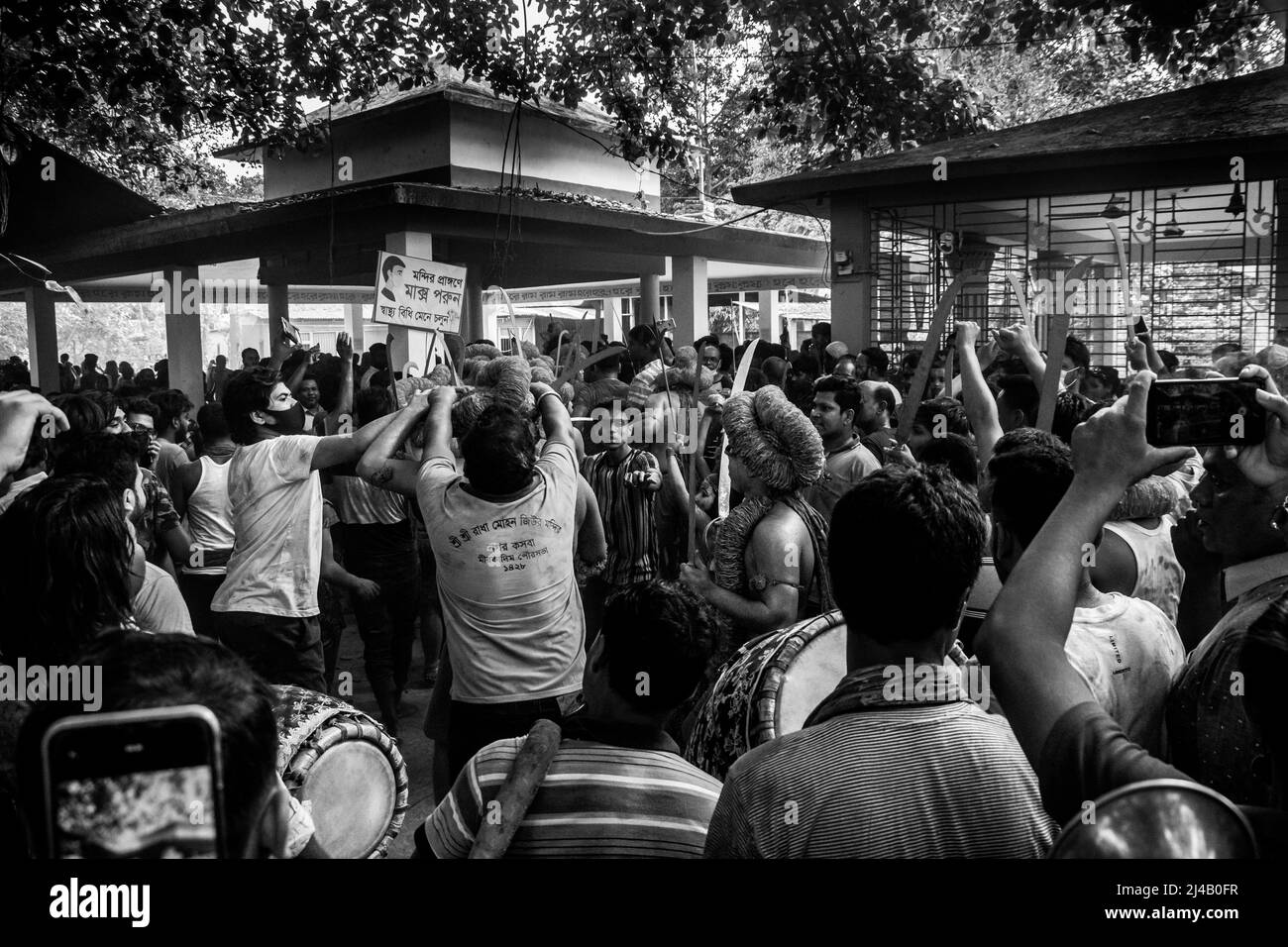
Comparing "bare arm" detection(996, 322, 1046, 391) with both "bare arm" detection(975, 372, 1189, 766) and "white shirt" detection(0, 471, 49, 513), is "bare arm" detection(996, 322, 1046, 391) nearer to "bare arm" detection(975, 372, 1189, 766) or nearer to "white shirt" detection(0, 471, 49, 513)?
"bare arm" detection(975, 372, 1189, 766)

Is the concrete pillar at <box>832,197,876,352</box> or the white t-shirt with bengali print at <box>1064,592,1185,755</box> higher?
the concrete pillar at <box>832,197,876,352</box>

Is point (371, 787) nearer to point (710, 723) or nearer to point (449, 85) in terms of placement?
point (710, 723)

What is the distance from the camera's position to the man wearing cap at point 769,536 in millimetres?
3439

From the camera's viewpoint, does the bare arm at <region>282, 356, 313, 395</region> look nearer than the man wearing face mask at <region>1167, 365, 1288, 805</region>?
No

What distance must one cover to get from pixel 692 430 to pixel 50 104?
7.14m

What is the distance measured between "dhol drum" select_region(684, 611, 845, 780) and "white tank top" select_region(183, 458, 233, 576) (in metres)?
2.99

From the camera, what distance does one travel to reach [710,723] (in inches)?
101

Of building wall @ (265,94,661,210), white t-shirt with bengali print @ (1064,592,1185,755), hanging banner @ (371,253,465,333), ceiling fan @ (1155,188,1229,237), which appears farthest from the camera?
building wall @ (265,94,661,210)

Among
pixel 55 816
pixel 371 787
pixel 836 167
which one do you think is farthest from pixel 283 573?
pixel 836 167

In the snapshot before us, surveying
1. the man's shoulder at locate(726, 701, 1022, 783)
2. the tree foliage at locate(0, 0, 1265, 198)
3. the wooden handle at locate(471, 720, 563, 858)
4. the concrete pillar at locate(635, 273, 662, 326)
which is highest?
the tree foliage at locate(0, 0, 1265, 198)

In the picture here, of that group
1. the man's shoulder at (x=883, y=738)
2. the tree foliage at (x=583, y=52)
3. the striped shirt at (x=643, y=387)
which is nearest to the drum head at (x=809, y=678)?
the man's shoulder at (x=883, y=738)

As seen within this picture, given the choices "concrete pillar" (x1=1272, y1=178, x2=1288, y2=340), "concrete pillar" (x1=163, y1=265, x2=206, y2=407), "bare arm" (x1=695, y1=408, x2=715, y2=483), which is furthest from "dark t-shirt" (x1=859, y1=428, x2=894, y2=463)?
"concrete pillar" (x1=163, y1=265, x2=206, y2=407)

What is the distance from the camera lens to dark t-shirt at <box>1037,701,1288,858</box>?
114 cm

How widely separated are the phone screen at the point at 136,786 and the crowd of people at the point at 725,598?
0.22 m
